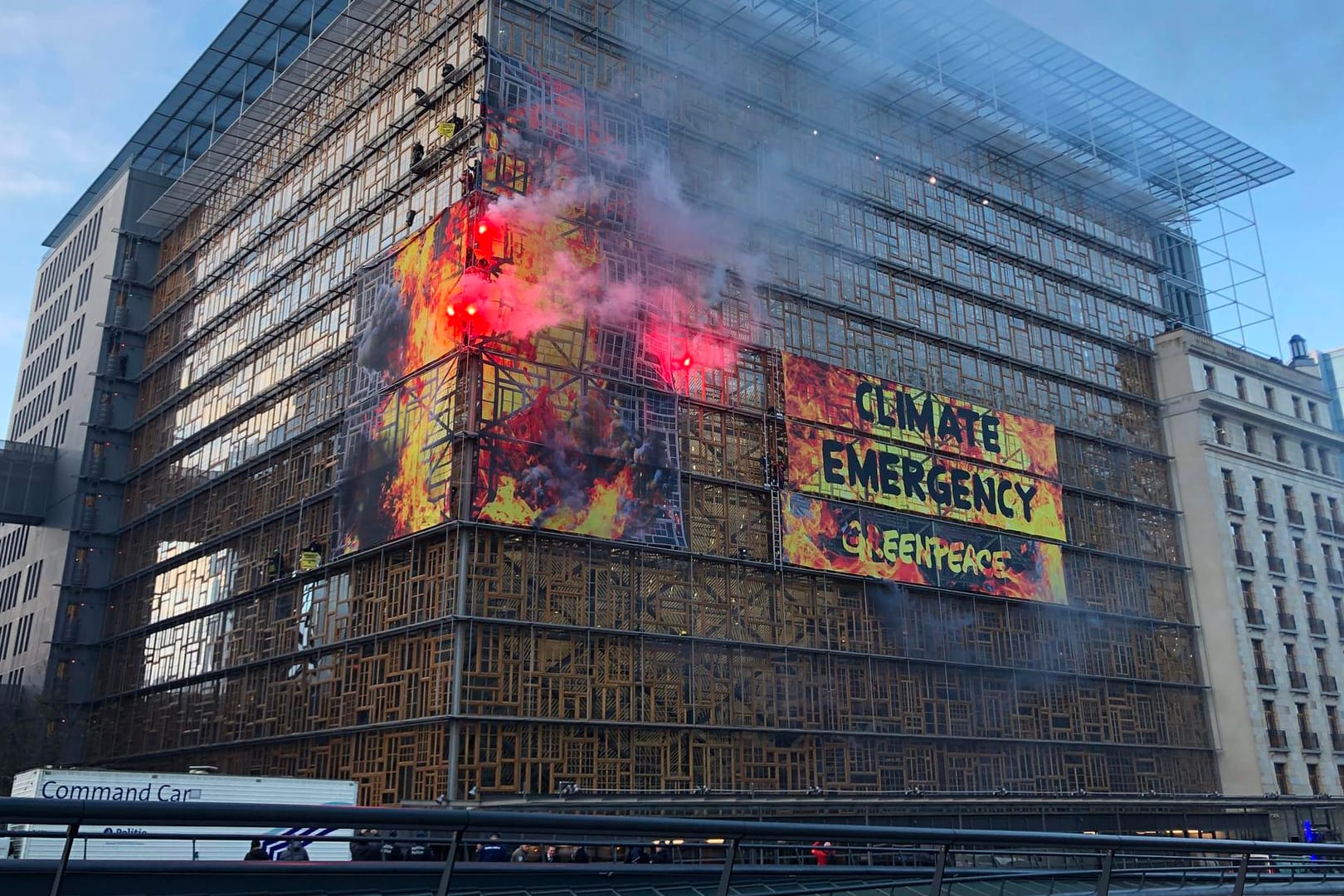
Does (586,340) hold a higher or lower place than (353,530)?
higher

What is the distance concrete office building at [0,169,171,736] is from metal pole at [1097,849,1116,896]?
2185 inches

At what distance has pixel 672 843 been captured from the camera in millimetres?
7676

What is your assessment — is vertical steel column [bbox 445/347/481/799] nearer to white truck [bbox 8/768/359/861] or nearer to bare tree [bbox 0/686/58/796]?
white truck [bbox 8/768/359/861]

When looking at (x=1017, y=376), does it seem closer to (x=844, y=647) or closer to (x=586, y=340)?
(x=844, y=647)

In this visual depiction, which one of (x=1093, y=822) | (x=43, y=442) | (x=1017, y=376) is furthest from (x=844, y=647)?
(x=43, y=442)

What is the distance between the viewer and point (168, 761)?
49.5 meters

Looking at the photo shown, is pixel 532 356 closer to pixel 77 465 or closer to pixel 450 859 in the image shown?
pixel 450 859

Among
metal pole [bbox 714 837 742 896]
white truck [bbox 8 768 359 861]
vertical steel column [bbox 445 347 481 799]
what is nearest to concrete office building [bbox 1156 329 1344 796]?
vertical steel column [bbox 445 347 481 799]

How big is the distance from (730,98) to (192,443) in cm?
2865

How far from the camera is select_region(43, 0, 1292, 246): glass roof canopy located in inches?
2052

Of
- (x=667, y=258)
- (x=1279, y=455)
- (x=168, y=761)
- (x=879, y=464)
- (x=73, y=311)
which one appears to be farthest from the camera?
(x=73, y=311)

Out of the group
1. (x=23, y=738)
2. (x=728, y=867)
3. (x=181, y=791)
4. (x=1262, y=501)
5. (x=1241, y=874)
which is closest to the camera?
(x=728, y=867)

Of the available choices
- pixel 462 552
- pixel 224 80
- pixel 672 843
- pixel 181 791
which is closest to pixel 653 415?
pixel 462 552

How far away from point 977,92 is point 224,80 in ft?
115
